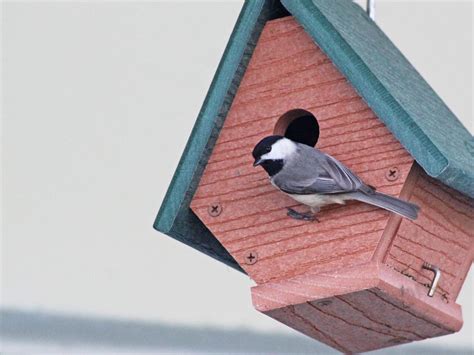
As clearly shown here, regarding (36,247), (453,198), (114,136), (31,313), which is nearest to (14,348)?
(31,313)

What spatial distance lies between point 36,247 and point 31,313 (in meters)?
0.33

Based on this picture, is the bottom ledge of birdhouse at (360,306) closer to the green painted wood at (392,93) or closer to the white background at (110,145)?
the green painted wood at (392,93)

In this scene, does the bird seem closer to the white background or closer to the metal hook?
the metal hook

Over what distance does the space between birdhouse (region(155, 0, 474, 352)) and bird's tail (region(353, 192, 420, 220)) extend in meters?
0.06

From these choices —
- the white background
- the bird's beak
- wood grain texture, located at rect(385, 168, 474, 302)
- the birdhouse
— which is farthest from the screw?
the white background

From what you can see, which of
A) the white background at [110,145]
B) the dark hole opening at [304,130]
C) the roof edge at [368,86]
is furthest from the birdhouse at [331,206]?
the white background at [110,145]

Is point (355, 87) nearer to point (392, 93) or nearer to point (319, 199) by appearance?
point (392, 93)

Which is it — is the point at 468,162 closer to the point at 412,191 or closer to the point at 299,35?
the point at 412,191

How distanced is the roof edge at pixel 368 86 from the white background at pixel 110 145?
1787 mm

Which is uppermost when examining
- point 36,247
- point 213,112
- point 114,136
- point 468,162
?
point 114,136

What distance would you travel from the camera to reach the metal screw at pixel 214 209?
387 centimetres

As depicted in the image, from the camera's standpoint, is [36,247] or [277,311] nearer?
[277,311]

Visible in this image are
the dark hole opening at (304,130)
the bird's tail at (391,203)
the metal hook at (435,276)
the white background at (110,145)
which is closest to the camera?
the bird's tail at (391,203)

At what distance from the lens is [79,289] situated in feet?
17.4
